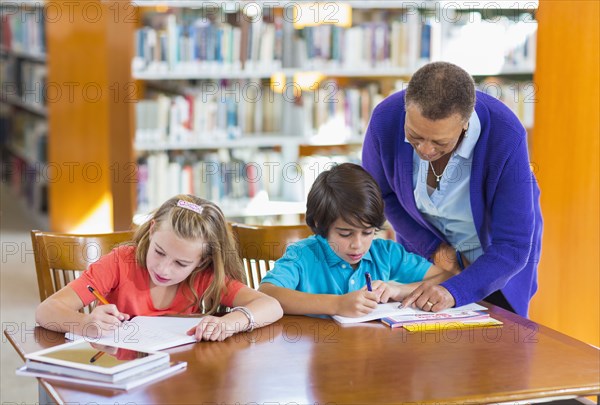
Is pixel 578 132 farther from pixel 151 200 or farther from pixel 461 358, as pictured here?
pixel 151 200

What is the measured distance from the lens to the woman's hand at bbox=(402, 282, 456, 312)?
198 cm

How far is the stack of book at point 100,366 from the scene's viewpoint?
1.49m

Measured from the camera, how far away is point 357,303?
191 cm

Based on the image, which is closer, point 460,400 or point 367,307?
point 460,400

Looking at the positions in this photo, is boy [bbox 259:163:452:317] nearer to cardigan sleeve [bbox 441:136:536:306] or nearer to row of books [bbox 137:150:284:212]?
cardigan sleeve [bbox 441:136:536:306]

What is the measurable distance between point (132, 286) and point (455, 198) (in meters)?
0.81

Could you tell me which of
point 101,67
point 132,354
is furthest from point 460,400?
point 101,67

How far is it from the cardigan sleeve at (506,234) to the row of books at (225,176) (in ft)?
9.25

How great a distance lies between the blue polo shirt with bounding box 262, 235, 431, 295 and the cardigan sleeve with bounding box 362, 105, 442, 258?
166 mm

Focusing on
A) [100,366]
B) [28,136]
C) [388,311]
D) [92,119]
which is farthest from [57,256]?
[28,136]

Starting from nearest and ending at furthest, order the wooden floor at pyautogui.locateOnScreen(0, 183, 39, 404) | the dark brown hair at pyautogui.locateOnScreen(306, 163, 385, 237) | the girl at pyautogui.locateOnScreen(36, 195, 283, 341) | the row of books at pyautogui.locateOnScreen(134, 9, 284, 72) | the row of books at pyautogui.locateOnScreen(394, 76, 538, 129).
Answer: the girl at pyautogui.locateOnScreen(36, 195, 283, 341), the dark brown hair at pyautogui.locateOnScreen(306, 163, 385, 237), the wooden floor at pyautogui.locateOnScreen(0, 183, 39, 404), the row of books at pyautogui.locateOnScreen(134, 9, 284, 72), the row of books at pyautogui.locateOnScreen(394, 76, 538, 129)

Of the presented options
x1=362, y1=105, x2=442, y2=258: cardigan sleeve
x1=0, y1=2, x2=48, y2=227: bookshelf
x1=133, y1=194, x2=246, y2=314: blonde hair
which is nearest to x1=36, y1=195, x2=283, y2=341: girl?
x1=133, y1=194, x2=246, y2=314: blonde hair

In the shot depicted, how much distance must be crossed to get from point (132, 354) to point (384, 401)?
0.47 meters

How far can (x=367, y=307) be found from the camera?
191 cm
